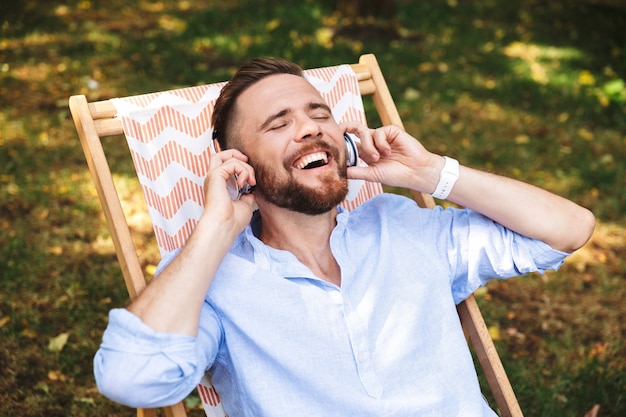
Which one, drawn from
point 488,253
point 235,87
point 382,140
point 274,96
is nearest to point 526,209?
point 488,253

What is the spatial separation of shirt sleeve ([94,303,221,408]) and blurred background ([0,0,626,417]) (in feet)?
4.37

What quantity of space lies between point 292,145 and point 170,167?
64 cm

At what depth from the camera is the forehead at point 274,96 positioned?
2.56 m

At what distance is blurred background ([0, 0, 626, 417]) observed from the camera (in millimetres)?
3416

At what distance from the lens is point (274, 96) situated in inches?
102

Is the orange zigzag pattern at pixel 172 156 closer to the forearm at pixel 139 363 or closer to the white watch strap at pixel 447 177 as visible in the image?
the forearm at pixel 139 363

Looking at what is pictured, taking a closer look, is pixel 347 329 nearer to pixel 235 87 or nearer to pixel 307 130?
pixel 307 130

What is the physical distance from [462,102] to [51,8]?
528 cm

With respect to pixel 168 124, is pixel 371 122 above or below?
below

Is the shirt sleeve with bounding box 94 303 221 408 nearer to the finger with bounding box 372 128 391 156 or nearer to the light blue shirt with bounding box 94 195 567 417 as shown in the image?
the light blue shirt with bounding box 94 195 567 417

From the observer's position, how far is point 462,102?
6.16 metres

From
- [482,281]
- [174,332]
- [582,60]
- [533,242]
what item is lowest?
[582,60]

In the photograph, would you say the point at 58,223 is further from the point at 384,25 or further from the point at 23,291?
the point at 384,25

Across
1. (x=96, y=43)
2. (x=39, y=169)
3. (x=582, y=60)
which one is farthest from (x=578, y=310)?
(x=96, y=43)
